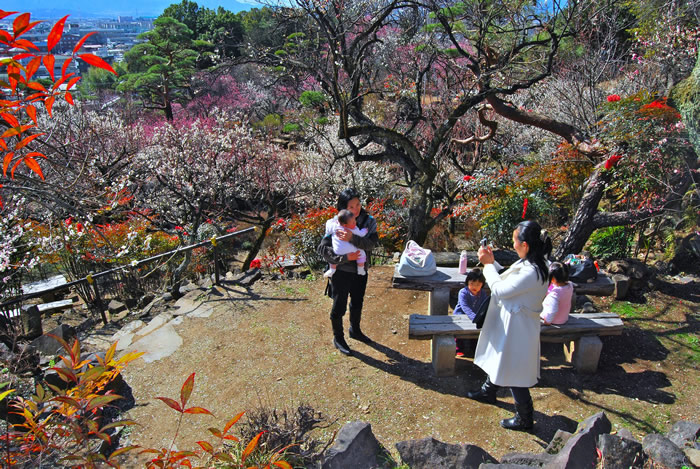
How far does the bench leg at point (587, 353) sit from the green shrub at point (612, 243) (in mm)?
2928

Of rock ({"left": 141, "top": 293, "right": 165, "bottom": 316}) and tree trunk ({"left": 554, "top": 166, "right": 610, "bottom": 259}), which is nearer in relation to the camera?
tree trunk ({"left": 554, "top": 166, "right": 610, "bottom": 259})

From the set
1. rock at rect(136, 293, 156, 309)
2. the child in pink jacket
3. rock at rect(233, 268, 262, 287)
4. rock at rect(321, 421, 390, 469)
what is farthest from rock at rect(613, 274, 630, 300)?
rock at rect(136, 293, 156, 309)

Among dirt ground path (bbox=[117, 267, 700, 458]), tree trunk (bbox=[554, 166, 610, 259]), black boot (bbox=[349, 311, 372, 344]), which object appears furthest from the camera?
tree trunk (bbox=[554, 166, 610, 259])

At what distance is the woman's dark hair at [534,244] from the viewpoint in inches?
118

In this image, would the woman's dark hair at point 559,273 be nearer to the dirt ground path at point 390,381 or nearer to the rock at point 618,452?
the dirt ground path at point 390,381

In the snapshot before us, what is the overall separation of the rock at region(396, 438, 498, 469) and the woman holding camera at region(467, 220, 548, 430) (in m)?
0.63

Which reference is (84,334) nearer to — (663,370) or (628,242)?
(663,370)

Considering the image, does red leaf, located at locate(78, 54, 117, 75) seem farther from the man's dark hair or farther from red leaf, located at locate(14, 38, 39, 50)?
the man's dark hair

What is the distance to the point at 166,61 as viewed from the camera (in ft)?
64.7

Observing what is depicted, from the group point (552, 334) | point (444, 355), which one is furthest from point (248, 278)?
point (552, 334)

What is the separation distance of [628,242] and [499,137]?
626 centimetres

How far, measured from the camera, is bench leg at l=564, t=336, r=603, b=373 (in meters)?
3.88

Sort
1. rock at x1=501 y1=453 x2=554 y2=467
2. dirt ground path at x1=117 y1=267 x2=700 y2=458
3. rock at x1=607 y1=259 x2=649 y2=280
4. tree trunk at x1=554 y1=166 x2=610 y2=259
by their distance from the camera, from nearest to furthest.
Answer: rock at x1=501 y1=453 x2=554 y2=467, dirt ground path at x1=117 y1=267 x2=700 y2=458, rock at x1=607 y1=259 x2=649 y2=280, tree trunk at x1=554 y1=166 x2=610 y2=259

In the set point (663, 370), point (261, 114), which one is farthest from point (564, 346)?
point (261, 114)
